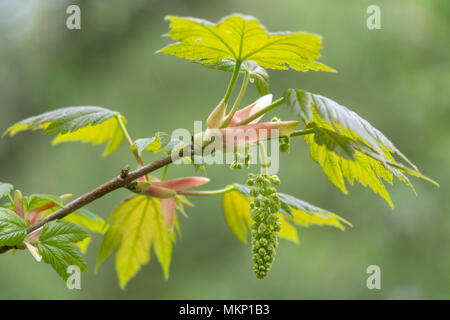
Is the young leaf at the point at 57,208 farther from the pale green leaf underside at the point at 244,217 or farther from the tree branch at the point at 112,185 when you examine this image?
the pale green leaf underside at the point at 244,217

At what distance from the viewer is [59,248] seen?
0.51 m

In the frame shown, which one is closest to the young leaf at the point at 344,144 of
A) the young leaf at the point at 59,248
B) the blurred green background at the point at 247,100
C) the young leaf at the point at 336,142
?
the young leaf at the point at 336,142

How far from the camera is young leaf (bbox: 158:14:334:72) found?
0.47 m

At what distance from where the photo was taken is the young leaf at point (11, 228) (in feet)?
1.61

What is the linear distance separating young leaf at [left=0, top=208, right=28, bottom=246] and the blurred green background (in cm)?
178

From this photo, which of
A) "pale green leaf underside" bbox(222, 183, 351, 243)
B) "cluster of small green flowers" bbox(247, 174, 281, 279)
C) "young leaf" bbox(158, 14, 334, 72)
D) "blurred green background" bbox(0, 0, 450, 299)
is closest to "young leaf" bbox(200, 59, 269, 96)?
"young leaf" bbox(158, 14, 334, 72)

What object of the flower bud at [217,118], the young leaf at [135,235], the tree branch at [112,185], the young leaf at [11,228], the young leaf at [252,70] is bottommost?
the young leaf at [135,235]

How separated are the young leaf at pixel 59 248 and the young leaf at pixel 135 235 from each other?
190 mm

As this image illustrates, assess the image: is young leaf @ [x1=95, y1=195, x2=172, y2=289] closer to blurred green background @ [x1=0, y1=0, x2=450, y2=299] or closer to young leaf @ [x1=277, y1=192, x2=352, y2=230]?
young leaf @ [x1=277, y1=192, x2=352, y2=230]

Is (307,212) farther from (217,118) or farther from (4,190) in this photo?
(4,190)

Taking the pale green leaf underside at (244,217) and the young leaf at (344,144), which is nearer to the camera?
the young leaf at (344,144)

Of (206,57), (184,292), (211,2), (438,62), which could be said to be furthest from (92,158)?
(206,57)

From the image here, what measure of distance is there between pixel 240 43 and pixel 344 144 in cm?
16

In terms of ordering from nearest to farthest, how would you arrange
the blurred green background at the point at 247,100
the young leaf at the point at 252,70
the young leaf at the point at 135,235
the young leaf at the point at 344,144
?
the young leaf at the point at 344,144, the young leaf at the point at 252,70, the young leaf at the point at 135,235, the blurred green background at the point at 247,100
